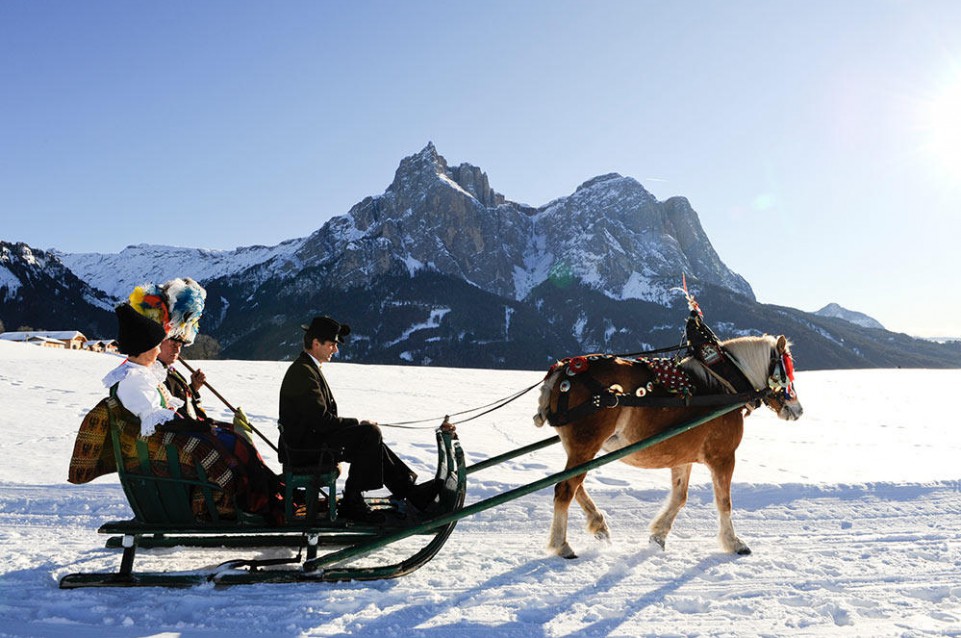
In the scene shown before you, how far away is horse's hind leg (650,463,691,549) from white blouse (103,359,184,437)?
3967 millimetres

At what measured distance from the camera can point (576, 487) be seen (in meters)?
4.84

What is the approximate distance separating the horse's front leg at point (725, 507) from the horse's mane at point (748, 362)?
0.70 meters

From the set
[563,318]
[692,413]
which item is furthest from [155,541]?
[563,318]

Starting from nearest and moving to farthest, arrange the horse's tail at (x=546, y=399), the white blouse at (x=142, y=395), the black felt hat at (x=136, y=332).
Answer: the white blouse at (x=142, y=395)
the black felt hat at (x=136, y=332)
the horse's tail at (x=546, y=399)

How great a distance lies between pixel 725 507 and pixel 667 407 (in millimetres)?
989

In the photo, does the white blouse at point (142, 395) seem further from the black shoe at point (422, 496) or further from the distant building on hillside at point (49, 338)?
the distant building on hillside at point (49, 338)

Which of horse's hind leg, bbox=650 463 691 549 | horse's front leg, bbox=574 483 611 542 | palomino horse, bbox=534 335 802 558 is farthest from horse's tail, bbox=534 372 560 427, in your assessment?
Result: horse's hind leg, bbox=650 463 691 549

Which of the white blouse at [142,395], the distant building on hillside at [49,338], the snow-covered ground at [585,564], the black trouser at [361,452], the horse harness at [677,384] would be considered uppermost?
the horse harness at [677,384]

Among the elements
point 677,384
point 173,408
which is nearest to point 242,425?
point 173,408

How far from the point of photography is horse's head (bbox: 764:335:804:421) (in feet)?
17.2

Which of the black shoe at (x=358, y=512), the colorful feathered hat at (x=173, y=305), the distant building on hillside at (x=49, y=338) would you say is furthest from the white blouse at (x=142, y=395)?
the distant building on hillside at (x=49, y=338)

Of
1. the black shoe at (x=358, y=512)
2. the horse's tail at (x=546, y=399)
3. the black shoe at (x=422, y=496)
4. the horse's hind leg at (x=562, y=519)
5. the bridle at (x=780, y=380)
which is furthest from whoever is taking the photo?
the bridle at (x=780, y=380)

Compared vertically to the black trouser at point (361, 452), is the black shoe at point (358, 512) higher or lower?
lower

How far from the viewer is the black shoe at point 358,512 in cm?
422
